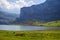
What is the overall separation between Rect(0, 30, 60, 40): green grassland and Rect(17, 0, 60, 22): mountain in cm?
45

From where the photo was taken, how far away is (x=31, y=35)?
774cm

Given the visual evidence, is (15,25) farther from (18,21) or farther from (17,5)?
(17,5)

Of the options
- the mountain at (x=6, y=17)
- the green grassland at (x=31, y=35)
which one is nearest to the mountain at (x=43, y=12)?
the mountain at (x=6, y=17)

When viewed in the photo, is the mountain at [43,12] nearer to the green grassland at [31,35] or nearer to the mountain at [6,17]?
the mountain at [6,17]

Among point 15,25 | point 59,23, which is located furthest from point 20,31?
point 59,23

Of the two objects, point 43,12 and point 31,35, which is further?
point 43,12

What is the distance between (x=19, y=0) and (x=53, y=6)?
1204 millimetres

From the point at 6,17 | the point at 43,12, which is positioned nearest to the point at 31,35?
the point at 43,12

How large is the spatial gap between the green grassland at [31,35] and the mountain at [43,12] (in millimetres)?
453

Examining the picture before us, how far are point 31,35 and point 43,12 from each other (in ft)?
2.99

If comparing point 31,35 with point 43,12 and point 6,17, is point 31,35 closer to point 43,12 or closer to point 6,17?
point 43,12

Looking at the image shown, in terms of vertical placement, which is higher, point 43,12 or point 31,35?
point 43,12

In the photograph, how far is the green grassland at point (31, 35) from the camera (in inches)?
304

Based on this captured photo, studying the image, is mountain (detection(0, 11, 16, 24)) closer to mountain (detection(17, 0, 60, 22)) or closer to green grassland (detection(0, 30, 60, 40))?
mountain (detection(17, 0, 60, 22))
